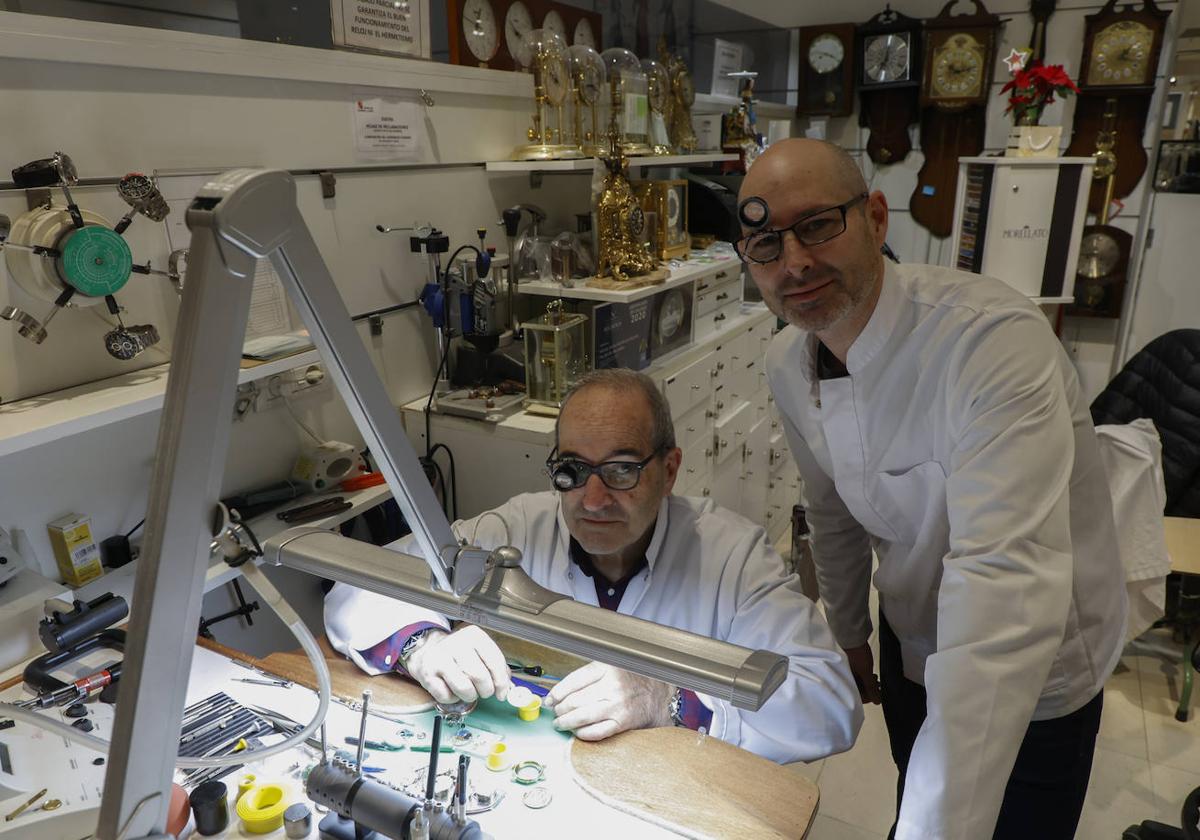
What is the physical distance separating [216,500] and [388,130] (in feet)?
6.04

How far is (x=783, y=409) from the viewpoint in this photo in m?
1.67

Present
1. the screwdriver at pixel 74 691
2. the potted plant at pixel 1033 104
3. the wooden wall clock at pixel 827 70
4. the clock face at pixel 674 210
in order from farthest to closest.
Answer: the wooden wall clock at pixel 827 70
the potted plant at pixel 1033 104
the clock face at pixel 674 210
the screwdriver at pixel 74 691

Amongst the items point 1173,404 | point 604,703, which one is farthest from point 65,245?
point 1173,404

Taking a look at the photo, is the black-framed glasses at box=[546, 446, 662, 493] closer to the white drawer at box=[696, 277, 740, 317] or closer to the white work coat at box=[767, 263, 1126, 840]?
the white work coat at box=[767, 263, 1126, 840]

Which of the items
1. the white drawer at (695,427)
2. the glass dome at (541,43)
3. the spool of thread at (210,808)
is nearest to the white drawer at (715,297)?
the white drawer at (695,427)

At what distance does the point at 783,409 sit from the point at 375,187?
4.22 feet

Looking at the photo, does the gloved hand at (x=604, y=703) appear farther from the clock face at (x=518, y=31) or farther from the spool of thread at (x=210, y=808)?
the clock face at (x=518, y=31)

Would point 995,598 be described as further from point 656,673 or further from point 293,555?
point 293,555

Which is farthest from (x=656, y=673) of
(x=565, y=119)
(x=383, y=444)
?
(x=565, y=119)

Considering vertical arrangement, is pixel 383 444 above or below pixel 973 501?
above

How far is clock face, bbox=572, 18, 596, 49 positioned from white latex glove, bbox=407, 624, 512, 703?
2.31m

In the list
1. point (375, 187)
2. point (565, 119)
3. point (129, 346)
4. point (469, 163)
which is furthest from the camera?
point (565, 119)

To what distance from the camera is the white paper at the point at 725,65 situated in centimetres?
399

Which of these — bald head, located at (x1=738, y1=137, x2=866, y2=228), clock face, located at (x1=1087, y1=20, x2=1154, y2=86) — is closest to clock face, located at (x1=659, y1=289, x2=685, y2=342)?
bald head, located at (x1=738, y1=137, x2=866, y2=228)
